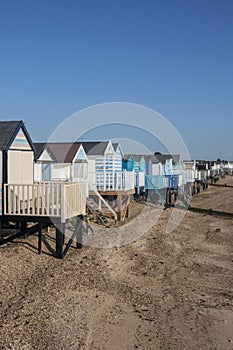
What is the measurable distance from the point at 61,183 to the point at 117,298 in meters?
5.17

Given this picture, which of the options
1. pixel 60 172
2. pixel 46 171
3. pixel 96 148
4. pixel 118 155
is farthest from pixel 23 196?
pixel 118 155

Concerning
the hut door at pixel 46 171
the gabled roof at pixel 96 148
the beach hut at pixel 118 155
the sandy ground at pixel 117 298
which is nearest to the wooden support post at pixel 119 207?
the hut door at pixel 46 171

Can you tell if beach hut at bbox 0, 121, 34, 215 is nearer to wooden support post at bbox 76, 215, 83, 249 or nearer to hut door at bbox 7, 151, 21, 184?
hut door at bbox 7, 151, 21, 184

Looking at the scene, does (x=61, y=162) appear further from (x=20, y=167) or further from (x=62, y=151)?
(x=20, y=167)

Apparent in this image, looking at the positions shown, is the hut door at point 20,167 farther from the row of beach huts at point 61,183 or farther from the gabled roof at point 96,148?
the gabled roof at point 96,148

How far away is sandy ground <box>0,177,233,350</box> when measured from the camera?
7484 mm

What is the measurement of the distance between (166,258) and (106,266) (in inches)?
104

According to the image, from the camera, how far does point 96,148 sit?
29391 millimetres

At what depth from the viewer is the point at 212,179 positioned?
7500 centimetres

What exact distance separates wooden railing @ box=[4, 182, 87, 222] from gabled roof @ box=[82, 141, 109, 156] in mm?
15570

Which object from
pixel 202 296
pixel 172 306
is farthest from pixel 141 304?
pixel 202 296

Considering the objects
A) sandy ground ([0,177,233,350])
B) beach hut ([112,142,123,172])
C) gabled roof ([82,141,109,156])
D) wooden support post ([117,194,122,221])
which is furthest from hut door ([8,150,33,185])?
beach hut ([112,142,123,172])

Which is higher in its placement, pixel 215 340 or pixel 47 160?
pixel 47 160

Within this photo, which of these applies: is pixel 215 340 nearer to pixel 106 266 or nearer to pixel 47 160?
pixel 106 266
